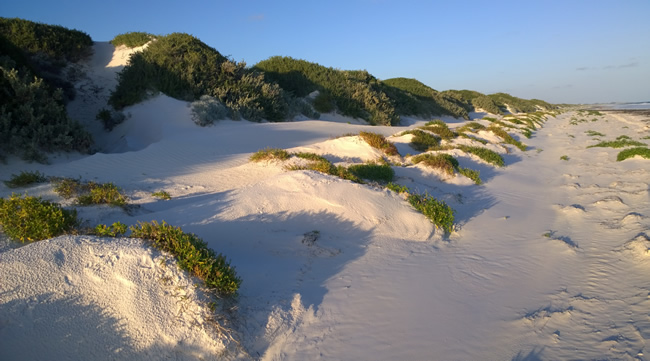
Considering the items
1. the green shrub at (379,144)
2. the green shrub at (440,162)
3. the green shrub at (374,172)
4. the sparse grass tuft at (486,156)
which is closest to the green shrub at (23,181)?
the green shrub at (374,172)

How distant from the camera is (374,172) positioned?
7684mm

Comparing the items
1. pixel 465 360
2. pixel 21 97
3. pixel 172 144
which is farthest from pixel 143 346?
pixel 21 97

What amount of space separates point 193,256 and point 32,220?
1963 millimetres

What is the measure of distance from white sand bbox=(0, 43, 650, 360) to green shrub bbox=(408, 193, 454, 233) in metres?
0.18

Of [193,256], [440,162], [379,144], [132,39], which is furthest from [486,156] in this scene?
[132,39]

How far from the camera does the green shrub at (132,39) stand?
63.1 ft

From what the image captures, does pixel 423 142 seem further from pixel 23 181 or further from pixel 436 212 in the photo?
pixel 23 181

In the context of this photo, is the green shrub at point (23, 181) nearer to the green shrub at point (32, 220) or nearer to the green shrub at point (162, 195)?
the green shrub at point (162, 195)

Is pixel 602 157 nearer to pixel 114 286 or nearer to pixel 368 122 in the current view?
pixel 368 122

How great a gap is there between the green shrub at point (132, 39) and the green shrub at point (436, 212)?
19.3 metres

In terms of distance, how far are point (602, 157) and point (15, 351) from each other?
1647 cm

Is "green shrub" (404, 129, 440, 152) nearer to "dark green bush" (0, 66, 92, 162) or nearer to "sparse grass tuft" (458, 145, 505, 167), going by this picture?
"sparse grass tuft" (458, 145, 505, 167)

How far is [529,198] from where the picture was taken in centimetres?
809

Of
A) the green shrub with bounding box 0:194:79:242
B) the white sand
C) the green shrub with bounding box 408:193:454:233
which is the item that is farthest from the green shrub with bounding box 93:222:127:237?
the green shrub with bounding box 408:193:454:233
